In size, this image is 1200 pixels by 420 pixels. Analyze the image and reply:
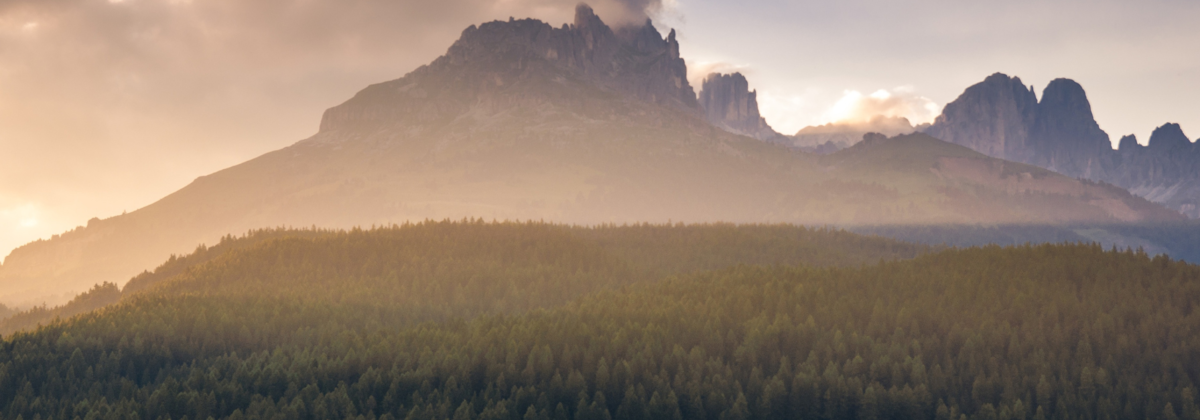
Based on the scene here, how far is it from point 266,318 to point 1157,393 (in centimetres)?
7827

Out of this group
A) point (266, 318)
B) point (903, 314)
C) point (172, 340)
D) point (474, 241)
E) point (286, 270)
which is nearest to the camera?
point (903, 314)

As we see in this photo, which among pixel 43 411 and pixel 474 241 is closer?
pixel 43 411

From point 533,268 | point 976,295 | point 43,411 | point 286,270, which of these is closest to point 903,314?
point 976,295

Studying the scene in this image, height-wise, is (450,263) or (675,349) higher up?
(450,263)

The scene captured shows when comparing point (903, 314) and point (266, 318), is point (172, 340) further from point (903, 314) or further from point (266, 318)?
point (903, 314)

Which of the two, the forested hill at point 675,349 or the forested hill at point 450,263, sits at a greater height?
the forested hill at point 450,263

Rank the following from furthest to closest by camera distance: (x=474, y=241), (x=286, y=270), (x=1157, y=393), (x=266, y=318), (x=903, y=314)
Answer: (x=474, y=241) < (x=286, y=270) < (x=266, y=318) < (x=903, y=314) < (x=1157, y=393)

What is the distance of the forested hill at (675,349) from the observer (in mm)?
45906

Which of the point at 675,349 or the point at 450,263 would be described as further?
the point at 450,263

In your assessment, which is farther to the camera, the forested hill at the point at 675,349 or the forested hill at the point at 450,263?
the forested hill at the point at 450,263

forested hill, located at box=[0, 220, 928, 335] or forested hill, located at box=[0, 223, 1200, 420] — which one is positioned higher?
forested hill, located at box=[0, 220, 928, 335]

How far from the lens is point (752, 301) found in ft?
230

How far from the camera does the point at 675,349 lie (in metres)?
53.3

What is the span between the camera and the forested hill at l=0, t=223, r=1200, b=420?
45906mm
